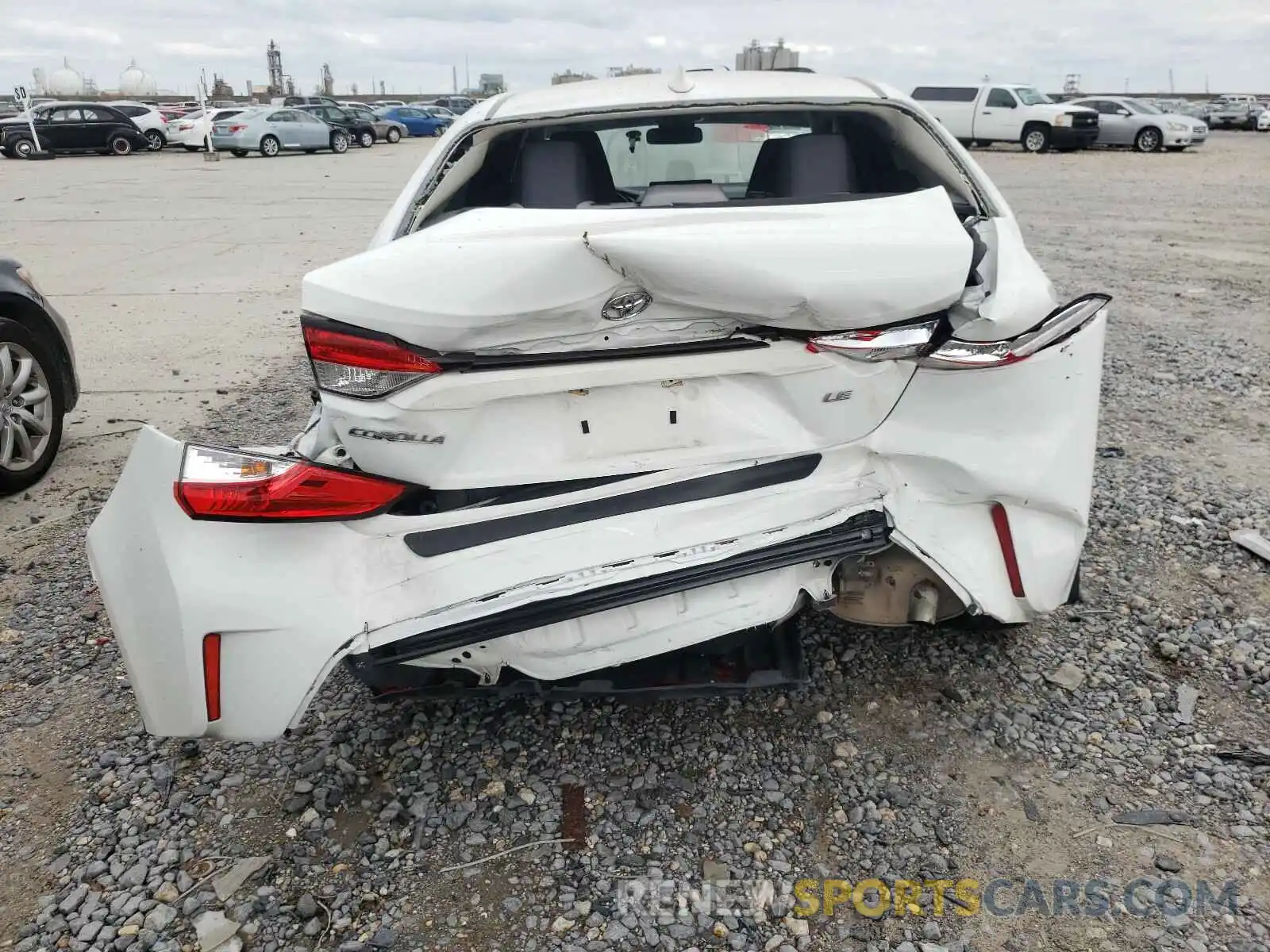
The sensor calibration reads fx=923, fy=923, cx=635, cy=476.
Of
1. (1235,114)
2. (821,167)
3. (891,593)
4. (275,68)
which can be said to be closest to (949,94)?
(1235,114)

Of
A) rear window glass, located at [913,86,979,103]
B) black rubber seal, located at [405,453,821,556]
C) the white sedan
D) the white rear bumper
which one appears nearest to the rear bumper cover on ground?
rear window glass, located at [913,86,979,103]

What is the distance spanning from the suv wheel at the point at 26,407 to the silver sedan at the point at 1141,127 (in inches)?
1027

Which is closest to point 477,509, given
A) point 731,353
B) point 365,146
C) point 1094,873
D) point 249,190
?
point 731,353

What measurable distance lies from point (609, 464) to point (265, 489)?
29.5 inches

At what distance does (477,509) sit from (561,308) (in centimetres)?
50

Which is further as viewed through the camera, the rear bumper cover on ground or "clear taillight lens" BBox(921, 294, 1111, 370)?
the rear bumper cover on ground

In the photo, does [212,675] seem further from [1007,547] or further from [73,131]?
[73,131]

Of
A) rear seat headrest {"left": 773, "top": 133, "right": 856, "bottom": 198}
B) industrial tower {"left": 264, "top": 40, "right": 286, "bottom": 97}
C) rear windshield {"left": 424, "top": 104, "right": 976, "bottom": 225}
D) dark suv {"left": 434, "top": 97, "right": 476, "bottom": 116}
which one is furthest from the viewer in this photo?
industrial tower {"left": 264, "top": 40, "right": 286, "bottom": 97}

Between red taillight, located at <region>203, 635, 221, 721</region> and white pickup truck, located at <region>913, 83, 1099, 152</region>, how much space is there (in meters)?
25.1

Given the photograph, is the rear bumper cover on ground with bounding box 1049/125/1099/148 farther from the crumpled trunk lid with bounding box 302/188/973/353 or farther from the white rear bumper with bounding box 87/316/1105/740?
the crumpled trunk lid with bounding box 302/188/973/353

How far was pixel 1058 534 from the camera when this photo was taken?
7.59 ft

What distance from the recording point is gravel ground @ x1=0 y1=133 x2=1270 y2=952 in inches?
80.4

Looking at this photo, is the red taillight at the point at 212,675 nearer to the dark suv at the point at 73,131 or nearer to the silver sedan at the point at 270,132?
the silver sedan at the point at 270,132

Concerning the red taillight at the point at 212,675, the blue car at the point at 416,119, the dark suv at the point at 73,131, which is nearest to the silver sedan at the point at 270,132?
the dark suv at the point at 73,131
